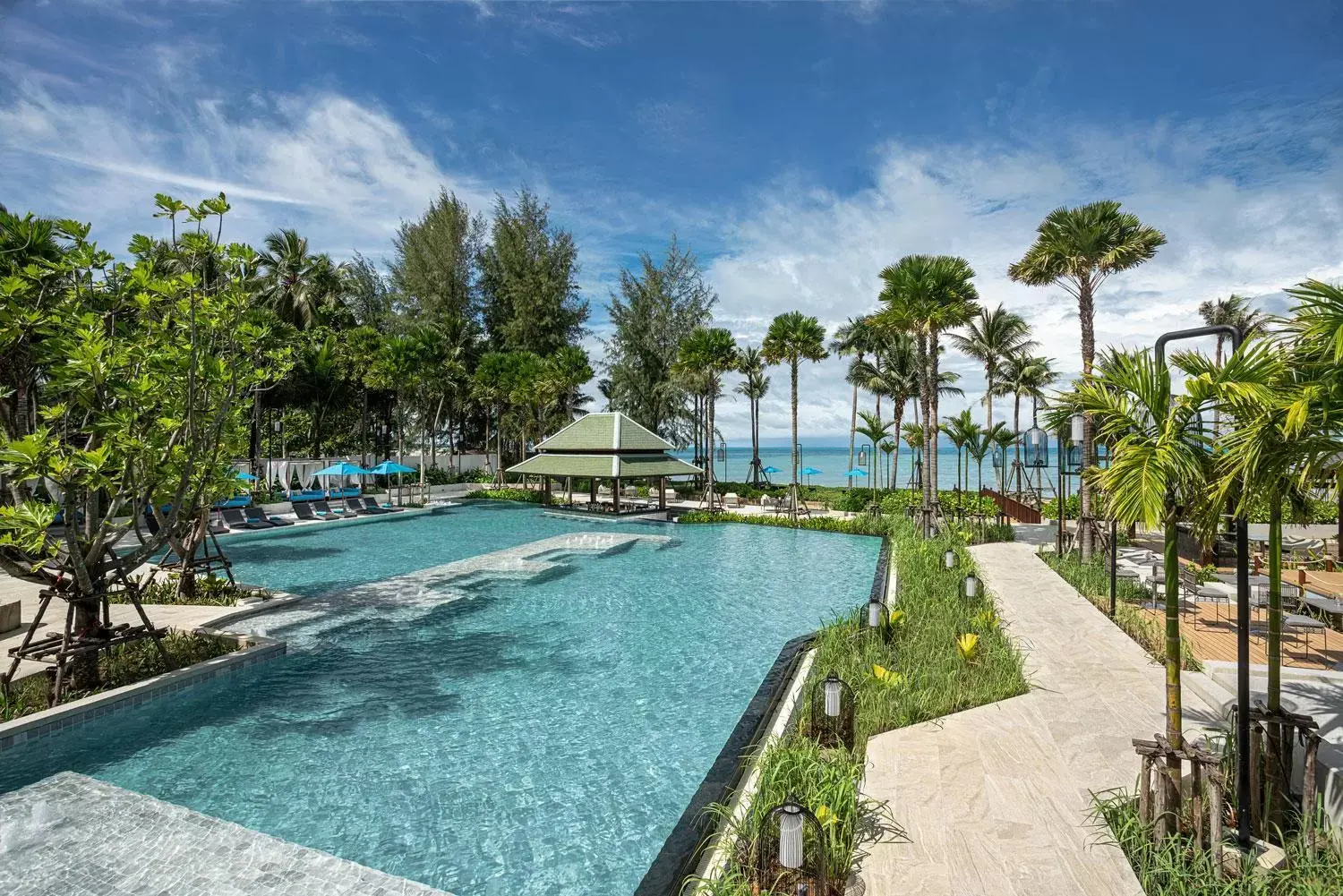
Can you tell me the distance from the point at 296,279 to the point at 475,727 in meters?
34.2

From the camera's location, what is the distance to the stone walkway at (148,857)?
4.21m

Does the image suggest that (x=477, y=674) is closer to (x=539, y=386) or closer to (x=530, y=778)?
(x=530, y=778)

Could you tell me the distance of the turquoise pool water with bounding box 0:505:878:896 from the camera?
16.5ft

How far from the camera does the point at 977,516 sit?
21.6 metres

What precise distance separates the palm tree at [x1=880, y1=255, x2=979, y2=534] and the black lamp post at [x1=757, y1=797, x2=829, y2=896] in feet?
53.6

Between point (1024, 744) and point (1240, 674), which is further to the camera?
point (1024, 744)

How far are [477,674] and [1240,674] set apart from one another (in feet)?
27.4

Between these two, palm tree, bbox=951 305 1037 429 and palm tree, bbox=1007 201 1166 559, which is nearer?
palm tree, bbox=1007 201 1166 559

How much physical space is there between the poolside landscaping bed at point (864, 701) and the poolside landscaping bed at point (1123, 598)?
6.22ft

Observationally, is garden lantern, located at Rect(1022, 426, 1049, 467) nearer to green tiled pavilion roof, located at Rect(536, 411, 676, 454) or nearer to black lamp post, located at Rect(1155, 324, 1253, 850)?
black lamp post, located at Rect(1155, 324, 1253, 850)

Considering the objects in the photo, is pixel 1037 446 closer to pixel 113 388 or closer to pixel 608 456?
pixel 608 456

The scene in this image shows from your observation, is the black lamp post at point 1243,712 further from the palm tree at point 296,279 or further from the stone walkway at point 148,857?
the palm tree at point 296,279

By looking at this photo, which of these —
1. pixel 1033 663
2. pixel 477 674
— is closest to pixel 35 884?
pixel 477 674

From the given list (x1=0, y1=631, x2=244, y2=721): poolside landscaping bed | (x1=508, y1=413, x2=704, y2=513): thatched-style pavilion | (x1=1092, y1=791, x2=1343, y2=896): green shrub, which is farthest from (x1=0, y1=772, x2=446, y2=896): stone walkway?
(x1=508, y1=413, x2=704, y2=513): thatched-style pavilion
